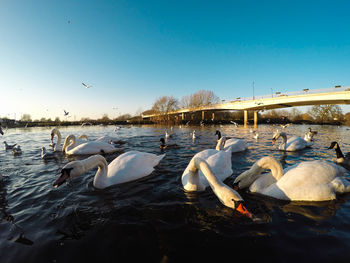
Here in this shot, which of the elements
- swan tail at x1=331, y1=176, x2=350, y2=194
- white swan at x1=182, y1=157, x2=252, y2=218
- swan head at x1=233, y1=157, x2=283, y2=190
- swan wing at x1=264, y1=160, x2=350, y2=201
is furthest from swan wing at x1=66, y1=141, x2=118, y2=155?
swan tail at x1=331, y1=176, x2=350, y2=194

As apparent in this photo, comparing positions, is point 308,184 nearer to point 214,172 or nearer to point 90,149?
point 214,172

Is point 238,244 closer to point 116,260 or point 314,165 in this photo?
point 116,260

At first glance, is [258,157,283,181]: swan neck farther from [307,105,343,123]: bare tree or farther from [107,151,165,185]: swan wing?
[307,105,343,123]: bare tree

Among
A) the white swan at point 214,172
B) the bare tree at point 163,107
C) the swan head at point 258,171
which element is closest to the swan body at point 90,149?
the white swan at point 214,172

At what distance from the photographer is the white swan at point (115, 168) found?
11.4 ft

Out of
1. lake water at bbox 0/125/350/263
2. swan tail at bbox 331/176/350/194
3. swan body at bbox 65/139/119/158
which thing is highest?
swan body at bbox 65/139/119/158

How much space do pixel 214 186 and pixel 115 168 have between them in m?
3.16

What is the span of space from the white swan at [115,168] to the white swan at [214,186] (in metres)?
1.66

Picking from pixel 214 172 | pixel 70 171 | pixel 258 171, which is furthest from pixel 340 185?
pixel 70 171

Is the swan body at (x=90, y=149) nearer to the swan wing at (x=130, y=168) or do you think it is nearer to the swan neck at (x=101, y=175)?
the swan wing at (x=130, y=168)

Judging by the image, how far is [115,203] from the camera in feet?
12.0

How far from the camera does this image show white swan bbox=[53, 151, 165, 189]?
348cm

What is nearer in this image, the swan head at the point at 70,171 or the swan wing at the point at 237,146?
the swan head at the point at 70,171

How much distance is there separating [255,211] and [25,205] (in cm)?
530
